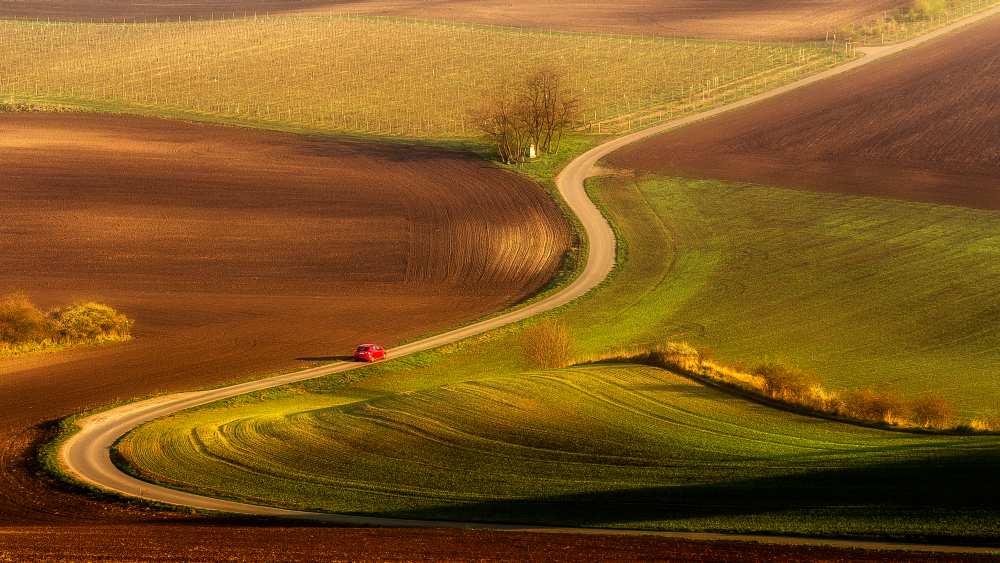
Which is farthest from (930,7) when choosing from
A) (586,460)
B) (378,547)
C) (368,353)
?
(378,547)

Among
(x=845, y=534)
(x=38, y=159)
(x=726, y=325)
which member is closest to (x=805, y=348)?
(x=726, y=325)

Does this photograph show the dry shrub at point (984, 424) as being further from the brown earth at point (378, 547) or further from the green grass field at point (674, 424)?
the brown earth at point (378, 547)

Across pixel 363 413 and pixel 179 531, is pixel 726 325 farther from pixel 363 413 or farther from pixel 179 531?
pixel 179 531

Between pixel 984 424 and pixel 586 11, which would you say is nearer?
pixel 984 424

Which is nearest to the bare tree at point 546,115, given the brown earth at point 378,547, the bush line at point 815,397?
the bush line at point 815,397

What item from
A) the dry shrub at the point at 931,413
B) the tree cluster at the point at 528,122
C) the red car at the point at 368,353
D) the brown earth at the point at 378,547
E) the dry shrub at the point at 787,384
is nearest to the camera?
the brown earth at the point at 378,547

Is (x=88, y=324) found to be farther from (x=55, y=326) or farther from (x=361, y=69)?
(x=361, y=69)
